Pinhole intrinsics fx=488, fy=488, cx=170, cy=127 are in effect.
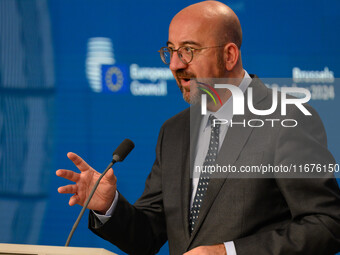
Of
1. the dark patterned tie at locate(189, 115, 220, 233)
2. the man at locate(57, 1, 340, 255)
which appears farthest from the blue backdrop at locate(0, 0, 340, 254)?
the dark patterned tie at locate(189, 115, 220, 233)

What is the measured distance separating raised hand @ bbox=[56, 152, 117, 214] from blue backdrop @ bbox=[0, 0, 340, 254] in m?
1.43

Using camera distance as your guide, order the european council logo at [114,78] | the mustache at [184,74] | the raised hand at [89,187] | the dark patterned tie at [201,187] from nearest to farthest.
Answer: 1. the raised hand at [89,187]
2. the dark patterned tie at [201,187]
3. the mustache at [184,74]
4. the european council logo at [114,78]

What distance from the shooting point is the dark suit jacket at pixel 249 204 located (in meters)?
1.75

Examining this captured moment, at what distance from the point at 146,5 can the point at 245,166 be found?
1.88m

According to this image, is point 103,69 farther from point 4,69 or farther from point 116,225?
point 116,225

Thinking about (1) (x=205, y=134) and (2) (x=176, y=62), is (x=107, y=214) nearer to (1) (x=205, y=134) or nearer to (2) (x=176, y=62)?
(1) (x=205, y=134)

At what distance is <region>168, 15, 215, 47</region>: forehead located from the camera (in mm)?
2070

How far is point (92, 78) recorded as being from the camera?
341cm

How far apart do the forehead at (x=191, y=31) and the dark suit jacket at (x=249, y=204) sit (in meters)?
0.29

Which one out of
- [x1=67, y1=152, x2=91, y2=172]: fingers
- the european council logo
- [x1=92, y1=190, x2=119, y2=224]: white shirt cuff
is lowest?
[x1=92, y1=190, x2=119, y2=224]: white shirt cuff

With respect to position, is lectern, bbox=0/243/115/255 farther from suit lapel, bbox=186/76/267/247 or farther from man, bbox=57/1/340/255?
suit lapel, bbox=186/76/267/247

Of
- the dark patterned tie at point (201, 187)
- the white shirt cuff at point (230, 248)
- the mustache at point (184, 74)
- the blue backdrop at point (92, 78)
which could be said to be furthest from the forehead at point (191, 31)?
the blue backdrop at point (92, 78)

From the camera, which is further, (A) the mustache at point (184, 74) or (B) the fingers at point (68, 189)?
(A) the mustache at point (184, 74)

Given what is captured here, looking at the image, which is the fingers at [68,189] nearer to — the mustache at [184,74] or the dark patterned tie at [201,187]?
the dark patterned tie at [201,187]
